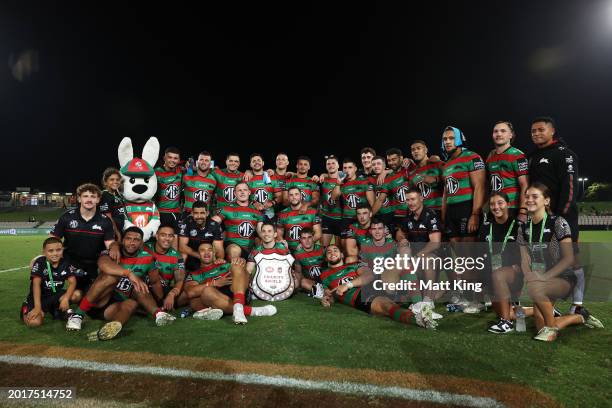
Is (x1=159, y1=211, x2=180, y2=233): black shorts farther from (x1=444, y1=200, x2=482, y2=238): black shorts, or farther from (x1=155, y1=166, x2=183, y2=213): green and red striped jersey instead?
(x1=444, y1=200, x2=482, y2=238): black shorts

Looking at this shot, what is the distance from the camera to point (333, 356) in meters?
3.20

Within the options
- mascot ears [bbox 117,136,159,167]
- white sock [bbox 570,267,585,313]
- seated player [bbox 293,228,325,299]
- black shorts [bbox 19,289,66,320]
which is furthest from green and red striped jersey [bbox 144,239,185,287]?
white sock [bbox 570,267,585,313]

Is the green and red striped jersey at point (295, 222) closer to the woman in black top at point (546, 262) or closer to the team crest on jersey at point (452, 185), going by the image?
the team crest on jersey at point (452, 185)

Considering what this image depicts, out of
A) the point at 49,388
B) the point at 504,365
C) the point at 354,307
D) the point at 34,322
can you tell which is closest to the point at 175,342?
the point at 49,388

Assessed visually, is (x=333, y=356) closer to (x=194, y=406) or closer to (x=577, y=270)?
(x=194, y=406)

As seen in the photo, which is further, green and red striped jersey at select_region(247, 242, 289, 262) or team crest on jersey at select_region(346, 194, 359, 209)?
team crest on jersey at select_region(346, 194, 359, 209)

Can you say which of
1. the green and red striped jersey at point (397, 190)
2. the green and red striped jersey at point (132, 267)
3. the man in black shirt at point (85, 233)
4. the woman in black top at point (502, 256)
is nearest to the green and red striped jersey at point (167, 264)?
the green and red striped jersey at point (132, 267)

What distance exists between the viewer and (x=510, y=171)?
4961mm

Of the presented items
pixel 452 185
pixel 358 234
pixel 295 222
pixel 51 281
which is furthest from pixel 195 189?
pixel 452 185

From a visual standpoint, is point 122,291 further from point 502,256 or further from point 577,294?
point 577,294

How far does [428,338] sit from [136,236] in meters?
3.63

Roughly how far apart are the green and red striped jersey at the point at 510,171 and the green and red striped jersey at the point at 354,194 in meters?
2.15

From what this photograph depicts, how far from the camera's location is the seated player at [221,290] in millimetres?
4477

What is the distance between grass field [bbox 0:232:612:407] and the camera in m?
2.82
